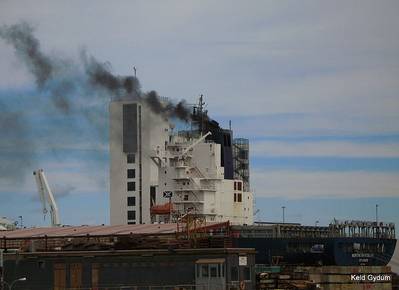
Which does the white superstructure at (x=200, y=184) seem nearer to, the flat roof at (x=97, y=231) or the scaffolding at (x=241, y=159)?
the scaffolding at (x=241, y=159)

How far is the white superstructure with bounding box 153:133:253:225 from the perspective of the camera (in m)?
98.8

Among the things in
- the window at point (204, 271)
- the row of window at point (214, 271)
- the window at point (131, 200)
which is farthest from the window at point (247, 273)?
the window at point (131, 200)

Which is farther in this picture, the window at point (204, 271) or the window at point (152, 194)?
the window at point (152, 194)

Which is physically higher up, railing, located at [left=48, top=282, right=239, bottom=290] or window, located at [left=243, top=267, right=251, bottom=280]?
window, located at [left=243, top=267, right=251, bottom=280]

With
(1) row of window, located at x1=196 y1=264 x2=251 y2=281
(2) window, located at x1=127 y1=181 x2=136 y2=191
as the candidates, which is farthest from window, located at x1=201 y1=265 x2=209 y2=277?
(2) window, located at x1=127 y1=181 x2=136 y2=191

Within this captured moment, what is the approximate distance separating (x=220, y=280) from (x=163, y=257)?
3975mm

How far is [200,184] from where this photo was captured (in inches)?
3907

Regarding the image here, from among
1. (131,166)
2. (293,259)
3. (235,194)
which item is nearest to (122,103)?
(131,166)

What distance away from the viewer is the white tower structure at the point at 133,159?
342ft

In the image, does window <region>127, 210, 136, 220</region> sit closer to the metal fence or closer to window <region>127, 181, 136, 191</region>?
window <region>127, 181, 136, 191</region>

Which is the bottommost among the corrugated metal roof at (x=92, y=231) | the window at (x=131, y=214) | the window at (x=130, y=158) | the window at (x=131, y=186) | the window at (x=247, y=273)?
the window at (x=247, y=273)

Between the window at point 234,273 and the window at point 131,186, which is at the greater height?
the window at point 131,186

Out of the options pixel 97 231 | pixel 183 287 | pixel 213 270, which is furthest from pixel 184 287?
pixel 97 231

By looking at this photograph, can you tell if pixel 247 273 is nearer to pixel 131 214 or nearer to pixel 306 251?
pixel 306 251
